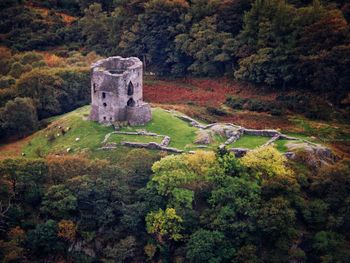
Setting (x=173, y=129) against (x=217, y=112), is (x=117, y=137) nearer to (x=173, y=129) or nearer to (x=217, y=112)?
(x=173, y=129)

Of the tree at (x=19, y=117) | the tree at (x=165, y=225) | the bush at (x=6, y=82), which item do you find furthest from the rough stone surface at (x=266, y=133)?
the bush at (x=6, y=82)

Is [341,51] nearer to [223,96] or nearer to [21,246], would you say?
[223,96]

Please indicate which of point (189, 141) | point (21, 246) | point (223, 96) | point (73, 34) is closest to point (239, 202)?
point (189, 141)

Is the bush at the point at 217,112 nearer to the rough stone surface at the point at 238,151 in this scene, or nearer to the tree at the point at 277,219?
the rough stone surface at the point at 238,151

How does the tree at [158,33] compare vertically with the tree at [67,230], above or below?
above

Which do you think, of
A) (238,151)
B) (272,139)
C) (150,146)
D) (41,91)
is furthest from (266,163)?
(41,91)
